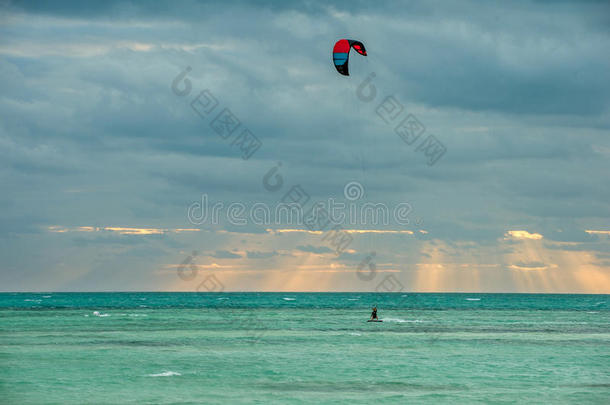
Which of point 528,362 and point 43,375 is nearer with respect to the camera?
point 43,375

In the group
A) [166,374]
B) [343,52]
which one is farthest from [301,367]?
[343,52]

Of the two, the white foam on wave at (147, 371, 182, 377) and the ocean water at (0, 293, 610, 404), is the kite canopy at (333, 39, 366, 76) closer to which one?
the ocean water at (0, 293, 610, 404)

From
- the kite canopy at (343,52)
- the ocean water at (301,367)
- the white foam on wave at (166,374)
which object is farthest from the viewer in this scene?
the kite canopy at (343,52)

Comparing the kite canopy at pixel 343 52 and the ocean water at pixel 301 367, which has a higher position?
the kite canopy at pixel 343 52

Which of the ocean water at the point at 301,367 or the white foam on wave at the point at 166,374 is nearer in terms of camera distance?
the ocean water at the point at 301,367

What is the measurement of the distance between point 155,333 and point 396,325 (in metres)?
22.9

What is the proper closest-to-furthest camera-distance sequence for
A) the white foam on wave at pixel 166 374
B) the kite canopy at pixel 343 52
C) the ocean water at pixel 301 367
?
the ocean water at pixel 301 367 < the white foam on wave at pixel 166 374 < the kite canopy at pixel 343 52

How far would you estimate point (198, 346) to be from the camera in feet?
152

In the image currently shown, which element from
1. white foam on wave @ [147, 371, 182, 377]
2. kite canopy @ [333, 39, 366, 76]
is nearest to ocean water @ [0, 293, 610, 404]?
white foam on wave @ [147, 371, 182, 377]

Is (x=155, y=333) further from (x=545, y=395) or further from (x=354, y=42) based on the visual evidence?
(x=545, y=395)

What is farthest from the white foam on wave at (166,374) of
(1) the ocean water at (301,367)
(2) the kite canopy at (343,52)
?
(2) the kite canopy at (343,52)

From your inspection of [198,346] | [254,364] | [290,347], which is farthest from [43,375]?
[290,347]

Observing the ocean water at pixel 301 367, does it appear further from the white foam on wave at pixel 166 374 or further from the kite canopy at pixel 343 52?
the kite canopy at pixel 343 52

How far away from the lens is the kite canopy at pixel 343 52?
42.9 meters
